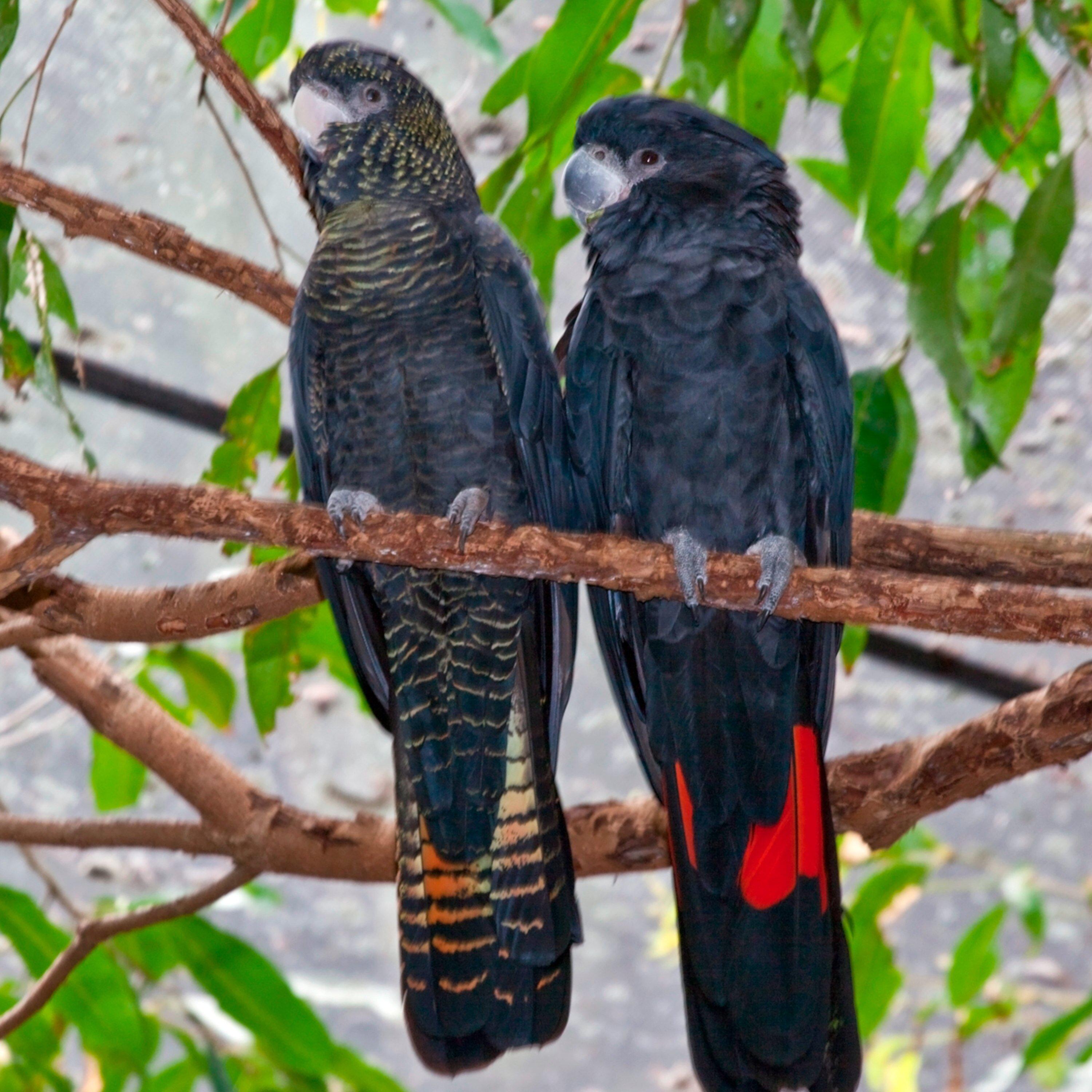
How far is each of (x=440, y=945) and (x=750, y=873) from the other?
346mm

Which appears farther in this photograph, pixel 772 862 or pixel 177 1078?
pixel 177 1078

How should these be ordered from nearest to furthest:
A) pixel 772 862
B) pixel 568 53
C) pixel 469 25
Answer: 1. pixel 772 862
2. pixel 568 53
3. pixel 469 25

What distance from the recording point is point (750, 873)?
136 centimetres

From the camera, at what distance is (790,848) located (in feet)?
4.49

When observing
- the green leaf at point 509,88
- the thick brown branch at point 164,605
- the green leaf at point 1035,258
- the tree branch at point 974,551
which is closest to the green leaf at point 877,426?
the tree branch at point 974,551

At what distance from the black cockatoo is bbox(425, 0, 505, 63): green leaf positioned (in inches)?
20.0

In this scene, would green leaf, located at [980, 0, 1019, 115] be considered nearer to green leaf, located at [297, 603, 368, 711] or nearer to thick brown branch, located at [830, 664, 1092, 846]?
thick brown branch, located at [830, 664, 1092, 846]

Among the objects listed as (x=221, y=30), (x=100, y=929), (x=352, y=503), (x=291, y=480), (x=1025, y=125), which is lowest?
(x=100, y=929)

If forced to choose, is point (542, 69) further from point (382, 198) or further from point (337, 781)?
point (337, 781)

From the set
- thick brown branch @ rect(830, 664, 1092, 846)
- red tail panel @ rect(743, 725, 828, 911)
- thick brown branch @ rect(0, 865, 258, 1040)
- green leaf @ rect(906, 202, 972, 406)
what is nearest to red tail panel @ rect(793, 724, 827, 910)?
red tail panel @ rect(743, 725, 828, 911)

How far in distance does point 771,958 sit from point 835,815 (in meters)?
0.27

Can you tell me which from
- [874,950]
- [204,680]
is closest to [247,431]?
[204,680]

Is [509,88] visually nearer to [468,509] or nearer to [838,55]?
[838,55]

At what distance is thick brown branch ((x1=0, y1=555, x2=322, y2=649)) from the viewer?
1480mm
